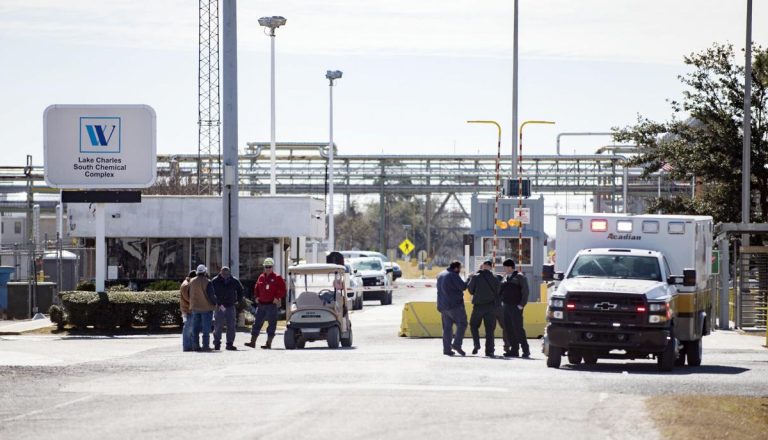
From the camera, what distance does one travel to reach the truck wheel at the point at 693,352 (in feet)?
75.2

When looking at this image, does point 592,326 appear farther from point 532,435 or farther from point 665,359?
point 532,435

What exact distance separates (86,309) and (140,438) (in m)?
21.6

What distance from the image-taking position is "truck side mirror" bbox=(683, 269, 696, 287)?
21.7 m

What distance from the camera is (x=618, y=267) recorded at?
2245 cm

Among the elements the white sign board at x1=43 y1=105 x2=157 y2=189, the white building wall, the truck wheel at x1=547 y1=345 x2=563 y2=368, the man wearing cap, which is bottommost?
the truck wheel at x1=547 y1=345 x2=563 y2=368

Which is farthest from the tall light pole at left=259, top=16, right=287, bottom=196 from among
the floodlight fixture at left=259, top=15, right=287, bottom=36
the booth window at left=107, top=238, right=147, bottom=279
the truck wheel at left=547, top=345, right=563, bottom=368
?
the truck wheel at left=547, top=345, right=563, bottom=368

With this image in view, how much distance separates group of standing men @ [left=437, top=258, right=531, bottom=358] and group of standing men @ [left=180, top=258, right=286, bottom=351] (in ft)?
13.4

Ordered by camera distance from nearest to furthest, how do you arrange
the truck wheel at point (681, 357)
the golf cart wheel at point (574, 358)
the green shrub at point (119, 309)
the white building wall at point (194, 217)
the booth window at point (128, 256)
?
the golf cart wheel at point (574, 358), the truck wheel at point (681, 357), the green shrub at point (119, 309), the white building wall at point (194, 217), the booth window at point (128, 256)

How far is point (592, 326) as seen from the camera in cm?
2111

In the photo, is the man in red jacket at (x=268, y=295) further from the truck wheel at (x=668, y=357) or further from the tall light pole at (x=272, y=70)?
the tall light pole at (x=272, y=70)

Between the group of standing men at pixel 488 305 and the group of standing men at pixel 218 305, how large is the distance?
407 cm

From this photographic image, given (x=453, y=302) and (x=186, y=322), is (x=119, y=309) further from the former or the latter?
(x=453, y=302)

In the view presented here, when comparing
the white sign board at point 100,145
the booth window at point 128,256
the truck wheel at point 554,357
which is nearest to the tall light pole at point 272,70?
the booth window at point 128,256

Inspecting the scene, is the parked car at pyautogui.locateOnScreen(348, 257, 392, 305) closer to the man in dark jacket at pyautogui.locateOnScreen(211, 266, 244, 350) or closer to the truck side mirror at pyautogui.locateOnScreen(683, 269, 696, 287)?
the man in dark jacket at pyautogui.locateOnScreen(211, 266, 244, 350)
